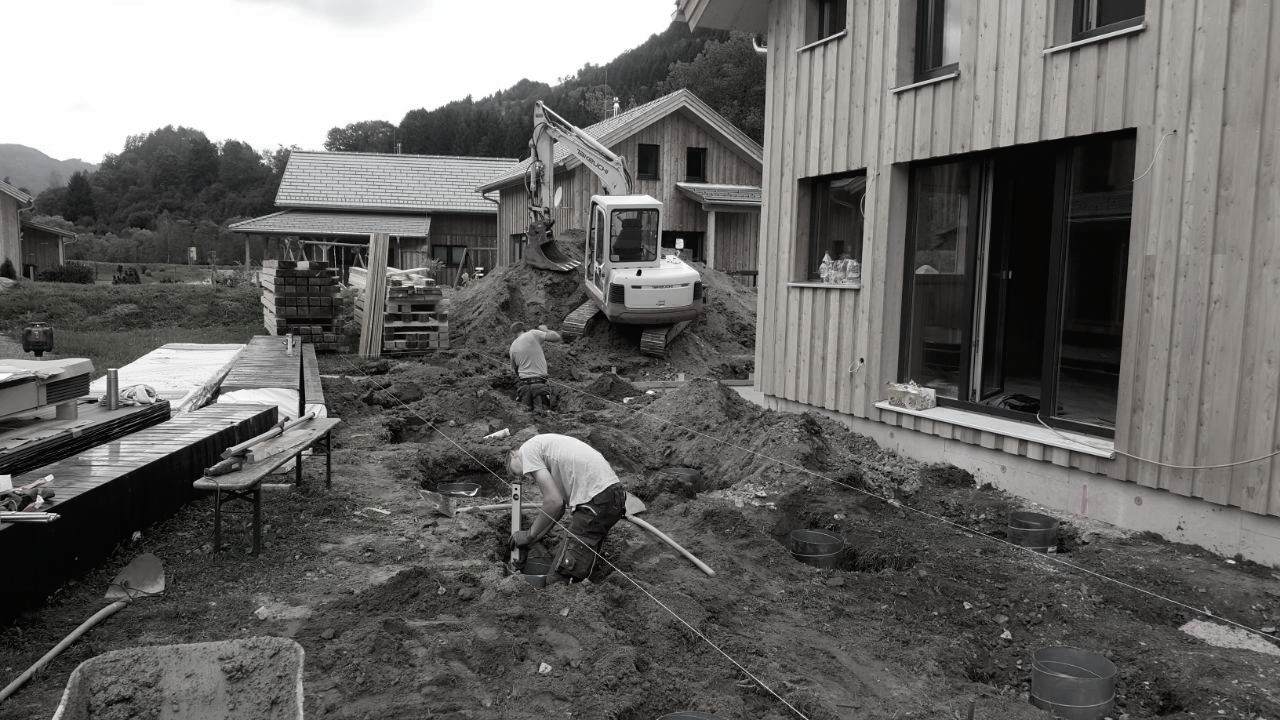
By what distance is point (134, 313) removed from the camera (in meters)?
24.5

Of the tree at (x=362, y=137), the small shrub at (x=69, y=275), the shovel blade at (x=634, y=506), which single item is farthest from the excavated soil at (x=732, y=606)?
the tree at (x=362, y=137)

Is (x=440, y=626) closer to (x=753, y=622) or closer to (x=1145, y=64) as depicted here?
(x=753, y=622)

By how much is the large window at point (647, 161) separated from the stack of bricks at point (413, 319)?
36.9ft

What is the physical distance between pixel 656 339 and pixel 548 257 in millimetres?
5383

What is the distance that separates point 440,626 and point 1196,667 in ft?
14.3

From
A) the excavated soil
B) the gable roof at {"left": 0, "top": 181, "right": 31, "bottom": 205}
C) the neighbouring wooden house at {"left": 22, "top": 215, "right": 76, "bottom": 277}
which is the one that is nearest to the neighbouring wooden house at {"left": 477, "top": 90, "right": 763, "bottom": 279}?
the excavated soil

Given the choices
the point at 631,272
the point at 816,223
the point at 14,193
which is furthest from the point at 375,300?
the point at 14,193

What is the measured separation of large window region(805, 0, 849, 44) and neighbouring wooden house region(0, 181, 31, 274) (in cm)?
3422

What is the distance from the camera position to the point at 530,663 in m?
5.10

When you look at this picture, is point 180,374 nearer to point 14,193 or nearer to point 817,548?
point 817,548

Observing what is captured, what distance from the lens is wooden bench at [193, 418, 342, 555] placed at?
247 inches

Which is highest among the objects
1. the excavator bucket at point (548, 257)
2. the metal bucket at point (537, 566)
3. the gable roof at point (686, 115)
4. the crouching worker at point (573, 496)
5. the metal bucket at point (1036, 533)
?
the gable roof at point (686, 115)

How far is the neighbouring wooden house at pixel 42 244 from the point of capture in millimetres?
43050

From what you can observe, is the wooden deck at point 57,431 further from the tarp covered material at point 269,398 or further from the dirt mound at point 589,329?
the dirt mound at point 589,329
